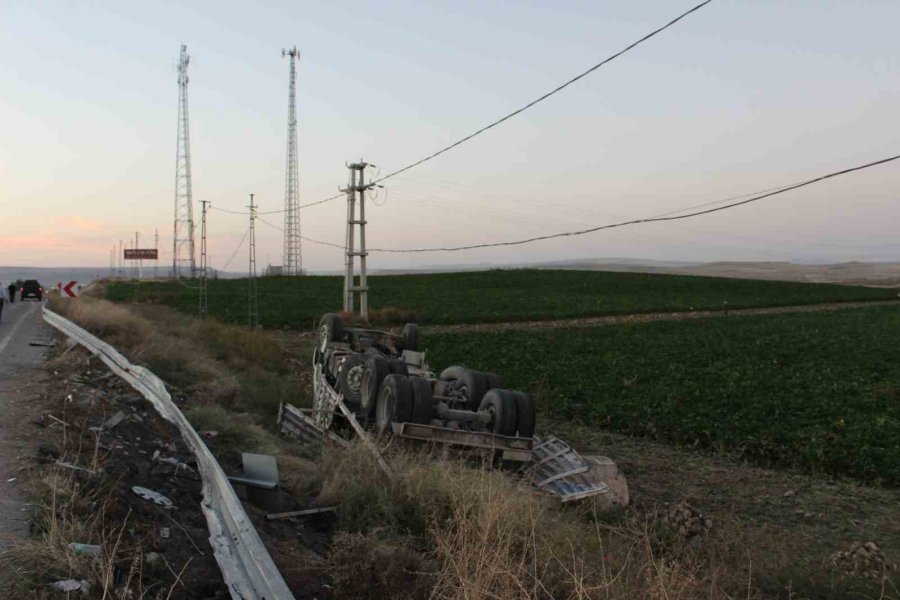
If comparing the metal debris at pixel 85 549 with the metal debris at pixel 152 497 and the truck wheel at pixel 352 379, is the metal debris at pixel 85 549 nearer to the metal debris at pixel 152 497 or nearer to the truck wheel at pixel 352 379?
the metal debris at pixel 152 497

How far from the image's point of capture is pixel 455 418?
9.02 meters

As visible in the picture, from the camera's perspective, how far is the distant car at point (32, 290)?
4015cm

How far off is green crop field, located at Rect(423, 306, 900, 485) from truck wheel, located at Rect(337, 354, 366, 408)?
4712mm

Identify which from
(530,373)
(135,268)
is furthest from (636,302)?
(135,268)

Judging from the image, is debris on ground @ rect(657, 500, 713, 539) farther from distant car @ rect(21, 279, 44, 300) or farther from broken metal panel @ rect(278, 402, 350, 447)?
distant car @ rect(21, 279, 44, 300)

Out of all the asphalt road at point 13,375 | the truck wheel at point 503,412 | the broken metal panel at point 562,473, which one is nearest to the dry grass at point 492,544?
the broken metal panel at point 562,473

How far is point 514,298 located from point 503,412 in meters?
44.4

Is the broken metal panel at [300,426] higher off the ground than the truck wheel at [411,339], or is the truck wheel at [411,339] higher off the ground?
the truck wheel at [411,339]

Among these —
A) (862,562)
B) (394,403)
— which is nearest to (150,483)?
(394,403)

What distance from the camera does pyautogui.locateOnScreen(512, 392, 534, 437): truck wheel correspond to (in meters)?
8.76

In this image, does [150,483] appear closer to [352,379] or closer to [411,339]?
[352,379]

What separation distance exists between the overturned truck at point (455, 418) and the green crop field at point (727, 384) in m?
3.92

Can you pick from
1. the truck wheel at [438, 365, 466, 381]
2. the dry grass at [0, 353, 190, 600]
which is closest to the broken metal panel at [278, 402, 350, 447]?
the truck wheel at [438, 365, 466, 381]

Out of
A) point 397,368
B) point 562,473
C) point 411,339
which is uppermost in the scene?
point 411,339
